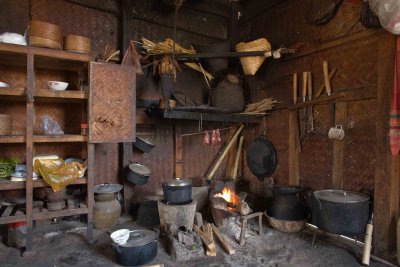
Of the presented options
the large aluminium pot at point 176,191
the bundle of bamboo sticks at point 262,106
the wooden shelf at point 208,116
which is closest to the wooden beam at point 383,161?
the bundle of bamboo sticks at point 262,106

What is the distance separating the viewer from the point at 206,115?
17.1 ft

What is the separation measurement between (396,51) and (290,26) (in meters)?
2.25

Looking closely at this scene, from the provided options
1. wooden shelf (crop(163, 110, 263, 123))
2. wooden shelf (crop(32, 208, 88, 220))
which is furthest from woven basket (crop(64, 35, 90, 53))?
wooden shelf (crop(32, 208, 88, 220))

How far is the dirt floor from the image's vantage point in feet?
11.5

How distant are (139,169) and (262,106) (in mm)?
2724

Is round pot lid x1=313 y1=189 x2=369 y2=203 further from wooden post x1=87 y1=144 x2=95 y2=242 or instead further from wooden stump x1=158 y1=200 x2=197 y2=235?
wooden post x1=87 y1=144 x2=95 y2=242

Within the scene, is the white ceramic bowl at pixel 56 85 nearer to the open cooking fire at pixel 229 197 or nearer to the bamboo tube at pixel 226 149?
the open cooking fire at pixel 229 197

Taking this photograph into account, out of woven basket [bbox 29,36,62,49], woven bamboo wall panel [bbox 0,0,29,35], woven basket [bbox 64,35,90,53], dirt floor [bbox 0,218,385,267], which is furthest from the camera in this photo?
woven bamboo wall panel [bbox 0,0,29,35]

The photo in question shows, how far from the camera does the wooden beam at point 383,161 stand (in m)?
3.52

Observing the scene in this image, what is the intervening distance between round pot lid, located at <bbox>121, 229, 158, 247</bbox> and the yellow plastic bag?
121 cm

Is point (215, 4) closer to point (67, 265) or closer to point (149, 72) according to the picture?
point (149, 72)

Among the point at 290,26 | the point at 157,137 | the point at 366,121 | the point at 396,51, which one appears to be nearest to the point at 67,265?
the point at 157,137

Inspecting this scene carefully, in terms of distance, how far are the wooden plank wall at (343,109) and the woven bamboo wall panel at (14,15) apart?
177 inches

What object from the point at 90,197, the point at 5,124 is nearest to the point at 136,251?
the point at 90,197
